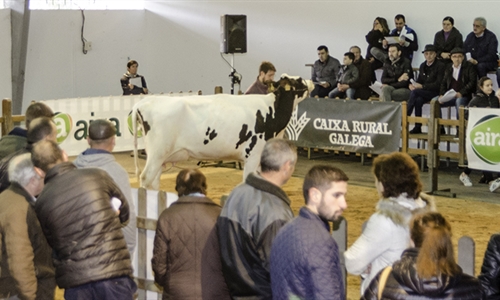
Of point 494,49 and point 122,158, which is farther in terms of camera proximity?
point 122,158

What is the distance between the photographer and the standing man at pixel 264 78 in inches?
522

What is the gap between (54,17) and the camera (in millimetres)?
21797

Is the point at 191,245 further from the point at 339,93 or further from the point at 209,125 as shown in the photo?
the point at 339,93

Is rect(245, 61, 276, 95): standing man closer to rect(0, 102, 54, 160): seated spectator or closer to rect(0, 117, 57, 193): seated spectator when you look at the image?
rect(0, 102, 54, 160): seated spectator

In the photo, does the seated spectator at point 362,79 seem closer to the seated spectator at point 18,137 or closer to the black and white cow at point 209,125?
the black and white cow at point 209,125

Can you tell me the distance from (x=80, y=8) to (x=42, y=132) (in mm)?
16176

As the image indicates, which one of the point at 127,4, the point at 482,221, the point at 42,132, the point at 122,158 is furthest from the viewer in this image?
the point at 127,4

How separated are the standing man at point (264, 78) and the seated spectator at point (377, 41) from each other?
541cm

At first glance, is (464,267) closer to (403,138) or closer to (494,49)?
(403,138)

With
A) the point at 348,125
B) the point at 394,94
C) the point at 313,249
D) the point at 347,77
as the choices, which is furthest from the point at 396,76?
the point at 313,249

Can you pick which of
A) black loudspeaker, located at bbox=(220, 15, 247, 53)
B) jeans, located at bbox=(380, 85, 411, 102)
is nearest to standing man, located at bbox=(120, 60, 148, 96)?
black loudspeaker, located at bbox=(220, 15, 247, 53)

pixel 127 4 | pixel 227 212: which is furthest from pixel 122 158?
pixel 227 212

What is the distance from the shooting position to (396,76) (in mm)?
17375

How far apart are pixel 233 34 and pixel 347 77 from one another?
303 cm
